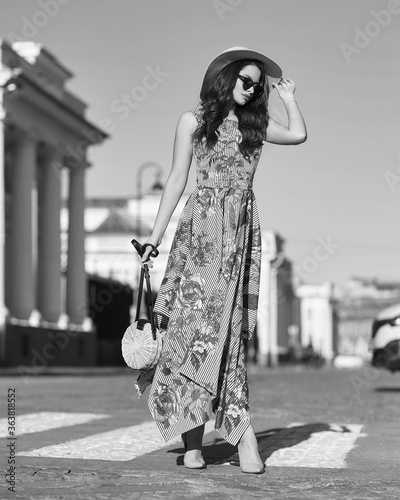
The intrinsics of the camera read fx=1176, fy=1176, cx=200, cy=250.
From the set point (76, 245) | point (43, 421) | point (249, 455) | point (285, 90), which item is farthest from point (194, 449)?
Result: point (76, 245)

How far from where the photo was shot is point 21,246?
49.2 metres

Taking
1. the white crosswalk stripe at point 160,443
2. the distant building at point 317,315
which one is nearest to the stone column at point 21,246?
the white crosswalk stripe at point 160,443

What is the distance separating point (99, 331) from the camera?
65688mm

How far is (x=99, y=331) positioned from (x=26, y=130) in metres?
18.4

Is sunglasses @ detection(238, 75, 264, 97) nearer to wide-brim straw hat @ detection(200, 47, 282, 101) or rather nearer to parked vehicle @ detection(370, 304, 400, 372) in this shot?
wide-brim straw hat @ detection(200, 47, 282, 101)

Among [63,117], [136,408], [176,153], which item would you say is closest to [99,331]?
[63,117]

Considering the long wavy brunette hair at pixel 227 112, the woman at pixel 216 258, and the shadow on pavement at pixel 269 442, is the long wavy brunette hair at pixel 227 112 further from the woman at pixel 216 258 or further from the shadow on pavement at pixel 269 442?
the shadow on pavement at pixel 269 442

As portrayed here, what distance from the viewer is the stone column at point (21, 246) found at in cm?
4922

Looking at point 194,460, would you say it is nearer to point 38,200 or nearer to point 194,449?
point 194,449

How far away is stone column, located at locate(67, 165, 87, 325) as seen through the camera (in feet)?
190

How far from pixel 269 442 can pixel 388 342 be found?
1199cm

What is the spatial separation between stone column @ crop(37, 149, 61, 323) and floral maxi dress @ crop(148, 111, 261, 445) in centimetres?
4944

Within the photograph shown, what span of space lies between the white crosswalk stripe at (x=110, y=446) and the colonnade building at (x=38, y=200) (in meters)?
37.0

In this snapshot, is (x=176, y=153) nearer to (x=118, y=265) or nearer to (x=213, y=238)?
(x=213, y=238)
